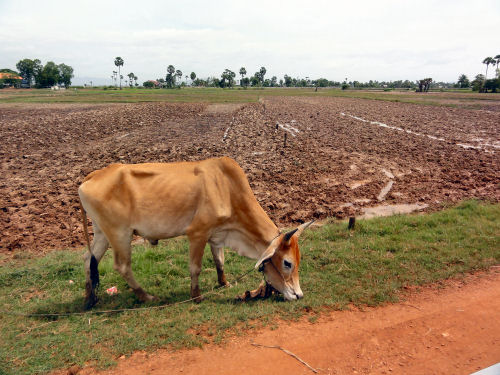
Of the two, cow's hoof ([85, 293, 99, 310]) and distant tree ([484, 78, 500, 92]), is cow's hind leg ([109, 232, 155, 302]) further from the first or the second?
distant tree ([484, 78, 500, 92])

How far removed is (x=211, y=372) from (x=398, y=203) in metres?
8.39

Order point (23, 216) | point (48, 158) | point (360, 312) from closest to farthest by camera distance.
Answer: point (360, 312), point (23, 216), point (48, 158)

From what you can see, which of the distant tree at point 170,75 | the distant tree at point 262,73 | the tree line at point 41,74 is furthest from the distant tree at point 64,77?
the distant tree at point 262,73

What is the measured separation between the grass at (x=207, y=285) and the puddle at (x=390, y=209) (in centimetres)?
85

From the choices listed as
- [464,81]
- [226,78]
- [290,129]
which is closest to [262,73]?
[226,78]

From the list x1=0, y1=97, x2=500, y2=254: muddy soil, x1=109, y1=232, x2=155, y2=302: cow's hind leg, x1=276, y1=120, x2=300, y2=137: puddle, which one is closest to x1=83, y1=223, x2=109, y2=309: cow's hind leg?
x1=109, y1=232, x2=155, y2=302: cow's hind leg

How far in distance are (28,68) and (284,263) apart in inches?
5207

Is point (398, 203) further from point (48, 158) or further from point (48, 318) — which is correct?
point (48, 158)

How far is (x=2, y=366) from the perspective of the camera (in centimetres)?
430

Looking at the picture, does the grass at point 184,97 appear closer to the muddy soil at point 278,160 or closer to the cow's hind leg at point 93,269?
the muddy soil at point 278,160

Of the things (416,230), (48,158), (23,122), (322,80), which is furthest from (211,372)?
(322,80)

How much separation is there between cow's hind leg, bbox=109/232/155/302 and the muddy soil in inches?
124

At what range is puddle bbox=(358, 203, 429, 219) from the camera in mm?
10055

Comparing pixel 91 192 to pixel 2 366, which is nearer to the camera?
pixel 2 366
